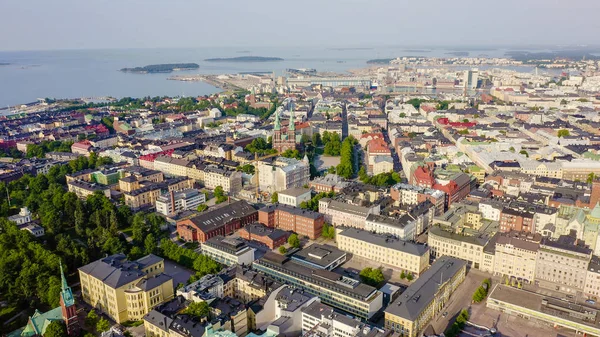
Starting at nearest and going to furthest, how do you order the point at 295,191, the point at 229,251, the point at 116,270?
the point at 116,270
the point at 229,251
the point at 295,191

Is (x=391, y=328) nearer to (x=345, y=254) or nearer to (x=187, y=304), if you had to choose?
(x=345, y=254)

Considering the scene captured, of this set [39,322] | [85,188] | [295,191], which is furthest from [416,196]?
[85,188]

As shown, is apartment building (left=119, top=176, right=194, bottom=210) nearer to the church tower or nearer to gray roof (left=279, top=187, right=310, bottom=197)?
gray roof (left=279, top=187, right=310, bottom=197)

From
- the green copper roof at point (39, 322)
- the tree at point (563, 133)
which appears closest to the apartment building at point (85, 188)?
the green copper roof at point (39, 322)

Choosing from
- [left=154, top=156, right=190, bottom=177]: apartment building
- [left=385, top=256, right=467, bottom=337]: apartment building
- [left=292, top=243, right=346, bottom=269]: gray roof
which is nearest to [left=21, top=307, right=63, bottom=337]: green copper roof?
[left=292, top=243, right=346, bottom=269]: gray roof

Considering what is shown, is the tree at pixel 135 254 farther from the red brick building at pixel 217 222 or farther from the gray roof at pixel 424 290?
the gray roof at pixel 424 290

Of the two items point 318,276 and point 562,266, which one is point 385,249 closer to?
point 318,276
